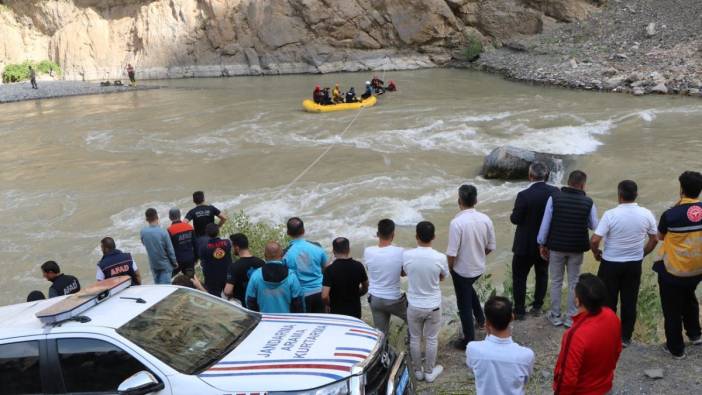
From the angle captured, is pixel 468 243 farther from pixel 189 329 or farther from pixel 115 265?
pixel 115 265

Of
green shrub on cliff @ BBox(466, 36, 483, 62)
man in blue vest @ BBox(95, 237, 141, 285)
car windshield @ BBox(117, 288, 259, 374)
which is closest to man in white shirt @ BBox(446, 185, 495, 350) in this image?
car windshield @ BBox(117, 288, 259, 374)

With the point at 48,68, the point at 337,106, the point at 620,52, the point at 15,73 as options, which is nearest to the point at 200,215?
the point at 337,106

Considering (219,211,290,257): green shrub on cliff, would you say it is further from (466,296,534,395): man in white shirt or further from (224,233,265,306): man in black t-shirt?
(466,296,534,395): man in white shirt

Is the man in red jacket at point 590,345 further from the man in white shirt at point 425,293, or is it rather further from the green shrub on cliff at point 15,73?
the green shrub on cliff at point 15,73

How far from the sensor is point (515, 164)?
47.2 feet

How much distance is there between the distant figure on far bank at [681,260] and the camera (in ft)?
15.7

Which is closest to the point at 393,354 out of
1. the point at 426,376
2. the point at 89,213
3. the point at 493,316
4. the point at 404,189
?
the point at 426,376

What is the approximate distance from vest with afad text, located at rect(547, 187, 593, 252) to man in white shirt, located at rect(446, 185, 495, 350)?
0.68 metres

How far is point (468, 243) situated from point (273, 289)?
187cm

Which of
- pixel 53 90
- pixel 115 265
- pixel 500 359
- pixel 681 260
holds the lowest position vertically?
pixel 115 265

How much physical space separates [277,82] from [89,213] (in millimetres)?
26012

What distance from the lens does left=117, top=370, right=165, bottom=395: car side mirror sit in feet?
12.0

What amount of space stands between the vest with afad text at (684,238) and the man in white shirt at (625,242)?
0.78ft

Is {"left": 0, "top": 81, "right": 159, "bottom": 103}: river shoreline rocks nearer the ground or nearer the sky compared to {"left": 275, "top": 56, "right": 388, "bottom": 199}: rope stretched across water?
nearer the sky
